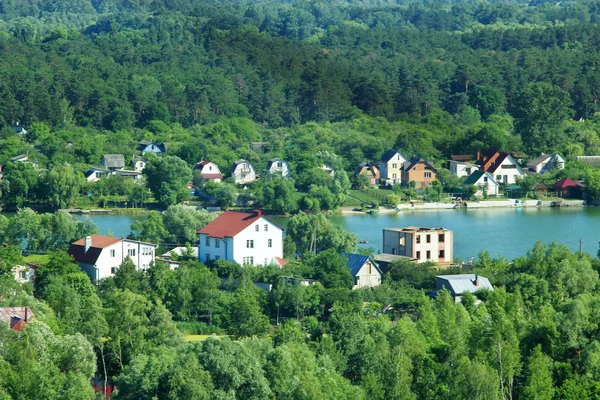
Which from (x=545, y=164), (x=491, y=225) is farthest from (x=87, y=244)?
(x=545, y=164)

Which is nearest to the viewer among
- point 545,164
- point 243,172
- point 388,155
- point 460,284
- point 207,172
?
point 460,284

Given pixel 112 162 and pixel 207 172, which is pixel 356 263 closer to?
pixel 207 172

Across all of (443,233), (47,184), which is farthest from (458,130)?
(443,233)

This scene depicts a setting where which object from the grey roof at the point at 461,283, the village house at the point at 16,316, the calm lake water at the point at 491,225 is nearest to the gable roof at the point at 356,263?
the grey roof at the point at 461,283

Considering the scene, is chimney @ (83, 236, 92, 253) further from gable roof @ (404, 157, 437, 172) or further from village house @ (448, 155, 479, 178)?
village house @ (448, 155, 479, 178)

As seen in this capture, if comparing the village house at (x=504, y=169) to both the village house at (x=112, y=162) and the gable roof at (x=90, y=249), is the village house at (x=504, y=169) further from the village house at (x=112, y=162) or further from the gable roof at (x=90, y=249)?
the gable roof at (x=90, y=249)
